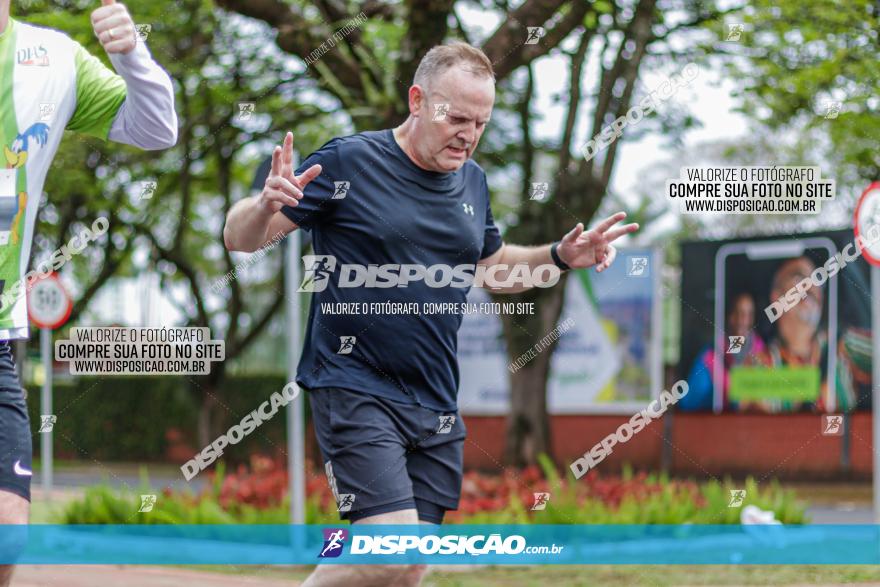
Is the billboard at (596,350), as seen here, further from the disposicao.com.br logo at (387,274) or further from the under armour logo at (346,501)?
the under armour logo at (346,501)

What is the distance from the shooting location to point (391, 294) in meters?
3.43

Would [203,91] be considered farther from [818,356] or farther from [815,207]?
[818,356]

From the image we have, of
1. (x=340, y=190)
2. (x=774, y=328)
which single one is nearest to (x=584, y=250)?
(x=340, y=190)

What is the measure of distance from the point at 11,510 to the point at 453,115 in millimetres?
1602

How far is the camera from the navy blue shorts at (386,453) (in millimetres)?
3293

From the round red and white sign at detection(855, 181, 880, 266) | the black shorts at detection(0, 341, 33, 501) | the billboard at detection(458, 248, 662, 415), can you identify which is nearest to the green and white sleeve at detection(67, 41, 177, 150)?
the black shorts at detection(0, 341, 33, 501)

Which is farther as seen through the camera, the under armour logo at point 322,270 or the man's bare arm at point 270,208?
the under armour logo at point 322,270

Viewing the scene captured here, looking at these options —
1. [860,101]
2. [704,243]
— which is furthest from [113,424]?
[860,101]

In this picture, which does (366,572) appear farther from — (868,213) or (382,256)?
(868,213)

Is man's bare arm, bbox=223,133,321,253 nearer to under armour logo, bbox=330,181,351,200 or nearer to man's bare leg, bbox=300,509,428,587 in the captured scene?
under armour logo, bbox=330,181,351,200

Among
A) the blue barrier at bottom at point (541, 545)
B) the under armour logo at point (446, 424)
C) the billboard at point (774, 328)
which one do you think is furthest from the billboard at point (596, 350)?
the under armour logo at point (446, 424)

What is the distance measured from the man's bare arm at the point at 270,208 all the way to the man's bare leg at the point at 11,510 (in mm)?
935

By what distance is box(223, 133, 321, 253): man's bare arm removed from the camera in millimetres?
3229

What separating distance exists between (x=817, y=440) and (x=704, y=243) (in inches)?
119
